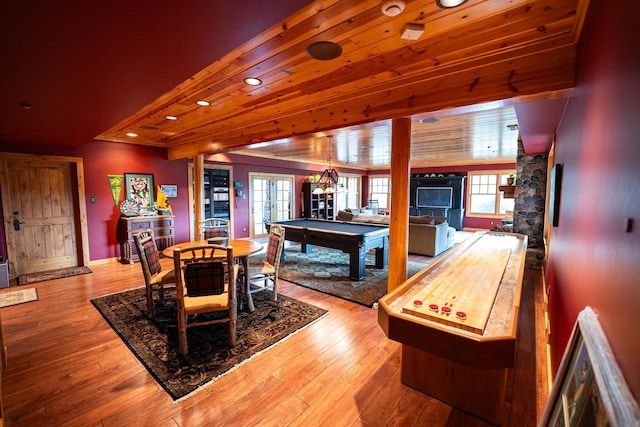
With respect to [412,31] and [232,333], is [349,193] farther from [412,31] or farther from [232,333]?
[412,31]

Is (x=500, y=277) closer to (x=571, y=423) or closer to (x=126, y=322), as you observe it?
(x=571, y=423)

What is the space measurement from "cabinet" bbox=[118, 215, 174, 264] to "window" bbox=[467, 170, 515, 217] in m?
9.58

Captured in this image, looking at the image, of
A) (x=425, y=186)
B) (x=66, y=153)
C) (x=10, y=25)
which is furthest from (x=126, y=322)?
(x=425, y=186)

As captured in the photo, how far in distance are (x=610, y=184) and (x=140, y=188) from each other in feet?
Answer: 22.3

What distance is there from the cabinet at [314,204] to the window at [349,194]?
81 cm

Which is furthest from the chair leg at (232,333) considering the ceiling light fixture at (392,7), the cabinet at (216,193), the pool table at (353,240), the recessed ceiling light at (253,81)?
the cabinet at (216,193)

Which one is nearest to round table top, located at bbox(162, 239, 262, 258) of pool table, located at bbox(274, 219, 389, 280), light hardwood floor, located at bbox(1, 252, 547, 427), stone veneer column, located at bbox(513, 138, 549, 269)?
light hardwood floor, located at bbox(1, 252, 547, 427)

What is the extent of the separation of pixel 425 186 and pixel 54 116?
10220 millimetres

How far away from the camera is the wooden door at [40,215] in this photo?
4.70 metres

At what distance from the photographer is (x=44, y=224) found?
16.5ft

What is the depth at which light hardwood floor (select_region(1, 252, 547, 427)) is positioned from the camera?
188 centimetres

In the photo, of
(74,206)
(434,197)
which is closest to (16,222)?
(74,206)

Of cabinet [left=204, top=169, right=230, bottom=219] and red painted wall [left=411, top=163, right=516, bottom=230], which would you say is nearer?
cabinet [left=204, top=169, right=230, bottom=219]

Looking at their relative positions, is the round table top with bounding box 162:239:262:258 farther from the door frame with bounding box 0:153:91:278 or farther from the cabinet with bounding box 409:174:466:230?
the cabinet with bounding box 409:174:466:230
